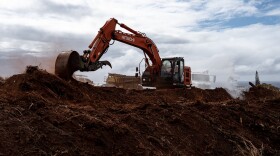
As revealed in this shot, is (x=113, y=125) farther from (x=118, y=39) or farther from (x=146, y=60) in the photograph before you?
(x=146, y=60)

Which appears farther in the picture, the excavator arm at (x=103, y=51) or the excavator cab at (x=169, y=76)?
the excavator cab at (x=169, y=76)

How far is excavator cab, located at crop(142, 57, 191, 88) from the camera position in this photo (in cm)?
1867

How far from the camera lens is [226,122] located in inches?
400

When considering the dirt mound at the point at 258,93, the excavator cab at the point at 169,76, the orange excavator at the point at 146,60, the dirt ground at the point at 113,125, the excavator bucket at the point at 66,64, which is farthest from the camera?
the dirt mound at the point at 258,93

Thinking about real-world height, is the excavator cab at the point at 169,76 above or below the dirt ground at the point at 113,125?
above

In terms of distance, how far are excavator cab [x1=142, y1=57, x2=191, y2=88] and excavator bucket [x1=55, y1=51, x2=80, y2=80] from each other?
21.5 ft

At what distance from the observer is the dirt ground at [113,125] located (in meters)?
6.09

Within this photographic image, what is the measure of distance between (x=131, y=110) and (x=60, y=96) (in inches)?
98.4

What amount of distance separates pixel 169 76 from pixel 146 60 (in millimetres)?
1402

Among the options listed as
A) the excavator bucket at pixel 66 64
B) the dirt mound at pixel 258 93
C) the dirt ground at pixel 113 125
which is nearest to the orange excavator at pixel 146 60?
the excavator bucket at pixel 66 64

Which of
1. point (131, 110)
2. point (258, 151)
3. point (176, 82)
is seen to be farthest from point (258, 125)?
point (176, 82)

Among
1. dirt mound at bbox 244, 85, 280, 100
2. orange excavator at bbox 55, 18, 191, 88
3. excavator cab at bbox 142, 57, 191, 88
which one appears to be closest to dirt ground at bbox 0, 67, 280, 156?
orange excavator at bbox 55, 18, 191, 88

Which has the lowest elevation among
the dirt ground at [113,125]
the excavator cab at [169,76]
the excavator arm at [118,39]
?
the dirt ground at [113,125]

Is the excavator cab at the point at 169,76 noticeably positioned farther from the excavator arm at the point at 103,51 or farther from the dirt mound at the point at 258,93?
the dirt mound at the point at 258,93
